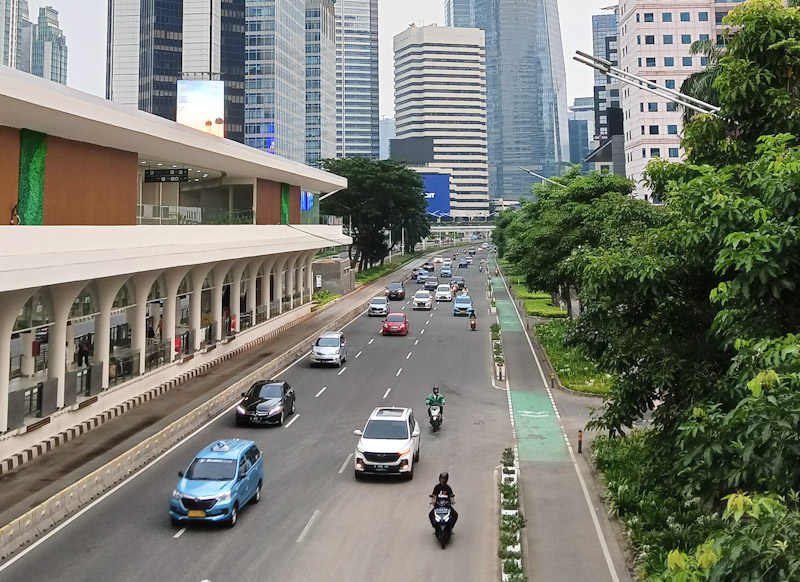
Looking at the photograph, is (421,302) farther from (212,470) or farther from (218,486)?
(218,486)

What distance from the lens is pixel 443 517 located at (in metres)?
13.5

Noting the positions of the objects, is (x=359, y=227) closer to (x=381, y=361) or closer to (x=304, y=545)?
(x=381, y=361)

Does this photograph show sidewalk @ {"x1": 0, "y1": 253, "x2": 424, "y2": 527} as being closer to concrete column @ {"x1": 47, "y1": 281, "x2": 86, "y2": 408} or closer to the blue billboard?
concrete column @ {"x1": 47, "y1": 281, "x2": 86, "y2": 408}

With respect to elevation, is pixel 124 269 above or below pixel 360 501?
above

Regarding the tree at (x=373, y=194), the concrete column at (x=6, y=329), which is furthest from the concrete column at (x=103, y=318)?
the tree at (x=373, y=194)

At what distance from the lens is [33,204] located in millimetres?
20359

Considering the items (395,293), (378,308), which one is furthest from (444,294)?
(378,308)

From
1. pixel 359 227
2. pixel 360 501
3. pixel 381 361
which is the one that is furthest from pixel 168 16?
pixel 360 501

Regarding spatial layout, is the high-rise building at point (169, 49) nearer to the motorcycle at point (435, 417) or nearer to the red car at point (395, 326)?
the red car at point (395, 326)

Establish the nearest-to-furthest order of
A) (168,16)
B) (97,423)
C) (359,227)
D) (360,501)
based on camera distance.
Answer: (360,501) < (97,423) < (359,227) < (168,16)

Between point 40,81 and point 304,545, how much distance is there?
13.5 metres

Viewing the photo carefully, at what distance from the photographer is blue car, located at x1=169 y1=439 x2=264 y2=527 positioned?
13.9 m

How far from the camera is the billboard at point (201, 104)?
33.4 m

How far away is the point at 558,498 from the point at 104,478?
1066 cm
